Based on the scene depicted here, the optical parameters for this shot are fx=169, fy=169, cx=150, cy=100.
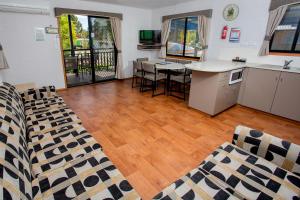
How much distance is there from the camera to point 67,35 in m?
4.79

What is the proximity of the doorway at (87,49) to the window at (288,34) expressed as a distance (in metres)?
4.28

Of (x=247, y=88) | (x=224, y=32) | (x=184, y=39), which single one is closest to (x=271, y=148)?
(x=247, y=88)

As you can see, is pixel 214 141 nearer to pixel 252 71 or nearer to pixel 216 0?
pixel 252 71

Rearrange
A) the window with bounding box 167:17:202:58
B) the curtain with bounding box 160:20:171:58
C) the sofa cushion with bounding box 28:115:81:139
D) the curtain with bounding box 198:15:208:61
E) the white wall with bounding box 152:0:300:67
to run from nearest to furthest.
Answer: the sofa cushion with bounding box 28:115:81:139 < the white wall with bounding box 152:0:300:67 < the curtain with bounding box 198:15:208:61 < the window with bounding box 167:17:202:58 < the curtain with bounding box 160:20:171:58

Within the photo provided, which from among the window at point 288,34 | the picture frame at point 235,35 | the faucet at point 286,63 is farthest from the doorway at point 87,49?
the faucet at point 286,63

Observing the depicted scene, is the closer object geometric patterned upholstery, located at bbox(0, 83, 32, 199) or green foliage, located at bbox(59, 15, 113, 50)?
geometric patterned upholstery, located at bbox(0, 83, 32, 199)

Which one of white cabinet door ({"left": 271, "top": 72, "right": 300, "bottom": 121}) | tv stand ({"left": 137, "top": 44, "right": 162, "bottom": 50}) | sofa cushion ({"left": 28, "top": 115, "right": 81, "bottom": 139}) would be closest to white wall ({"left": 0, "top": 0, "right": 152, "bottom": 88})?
tv stand ({"left": 137, "top": 44, "right": 162, "bottom": 50})

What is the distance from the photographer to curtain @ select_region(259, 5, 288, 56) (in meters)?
3.18

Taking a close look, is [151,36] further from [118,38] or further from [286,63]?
[286,63]

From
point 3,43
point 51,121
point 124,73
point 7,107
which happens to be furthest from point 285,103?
point 3,43

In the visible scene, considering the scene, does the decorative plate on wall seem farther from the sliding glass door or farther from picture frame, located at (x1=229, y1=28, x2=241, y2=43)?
the sliding glass door

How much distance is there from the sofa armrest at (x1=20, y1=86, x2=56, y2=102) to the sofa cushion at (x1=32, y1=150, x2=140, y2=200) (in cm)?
183

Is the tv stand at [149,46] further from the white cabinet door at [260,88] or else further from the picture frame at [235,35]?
the white cabinet door at [260,88]

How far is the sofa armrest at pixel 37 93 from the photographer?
2.62 meters
